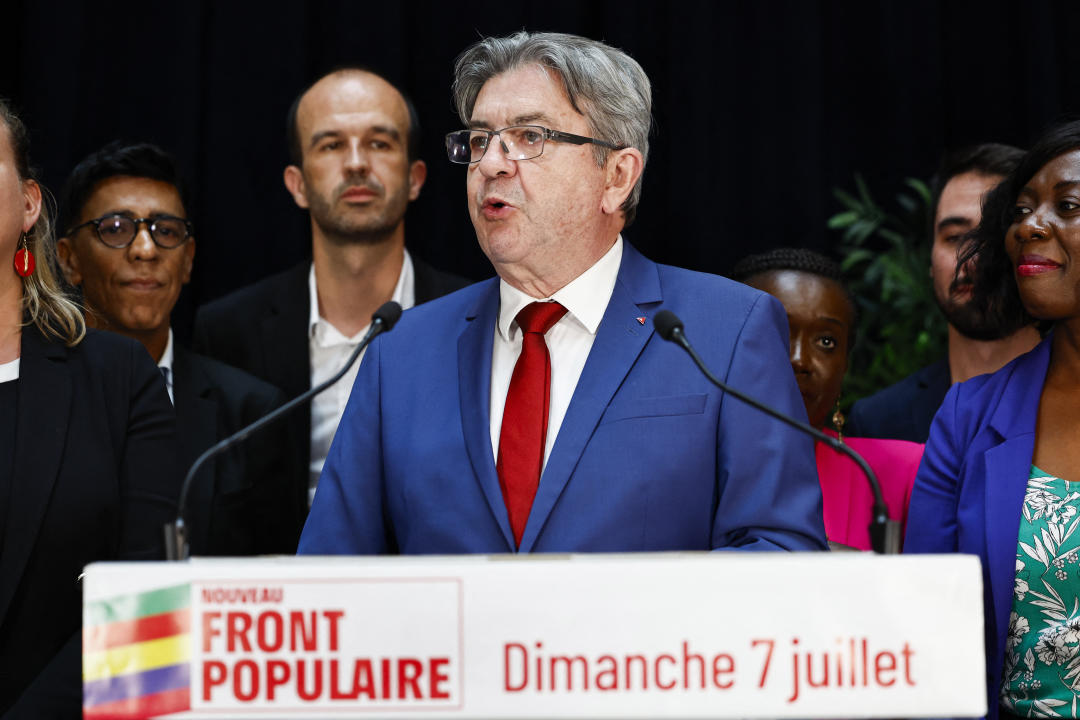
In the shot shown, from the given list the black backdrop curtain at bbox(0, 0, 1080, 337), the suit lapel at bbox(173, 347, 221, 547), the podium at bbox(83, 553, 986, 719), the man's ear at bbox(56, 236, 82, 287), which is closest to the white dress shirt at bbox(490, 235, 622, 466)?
the podium at bbox(83, 553, 986, 719)

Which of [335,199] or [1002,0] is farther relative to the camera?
[1002,0]

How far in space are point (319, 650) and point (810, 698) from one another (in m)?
0.51

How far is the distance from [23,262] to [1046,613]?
6.05 ft

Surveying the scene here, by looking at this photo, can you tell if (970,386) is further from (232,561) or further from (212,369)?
(212,369)

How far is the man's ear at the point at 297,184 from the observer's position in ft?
11.1

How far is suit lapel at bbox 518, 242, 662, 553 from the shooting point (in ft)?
6.15

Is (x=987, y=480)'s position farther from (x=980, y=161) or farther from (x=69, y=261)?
(x=69, y=261)

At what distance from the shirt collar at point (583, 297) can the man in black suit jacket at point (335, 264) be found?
3.69 feet

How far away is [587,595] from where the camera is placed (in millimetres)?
1300

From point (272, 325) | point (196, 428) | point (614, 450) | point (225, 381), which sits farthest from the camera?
point (272, 325)

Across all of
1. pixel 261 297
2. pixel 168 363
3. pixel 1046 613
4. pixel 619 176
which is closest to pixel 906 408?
pixel 1046 613

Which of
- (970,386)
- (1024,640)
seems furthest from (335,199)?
(1024,640)

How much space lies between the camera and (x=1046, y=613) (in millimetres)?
1986

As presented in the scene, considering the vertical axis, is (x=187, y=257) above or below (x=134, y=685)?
above
